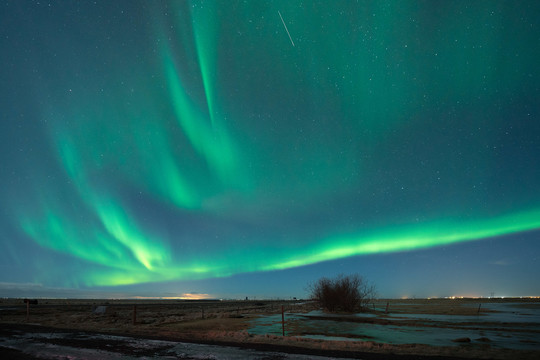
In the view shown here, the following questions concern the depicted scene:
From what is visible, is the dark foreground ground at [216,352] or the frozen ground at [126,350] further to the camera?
the dark foreground ground at [216,352]

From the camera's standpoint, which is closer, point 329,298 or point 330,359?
point 330,359

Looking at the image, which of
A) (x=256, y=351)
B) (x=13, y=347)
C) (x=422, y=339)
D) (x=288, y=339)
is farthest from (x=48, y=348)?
(x=422, y=339)

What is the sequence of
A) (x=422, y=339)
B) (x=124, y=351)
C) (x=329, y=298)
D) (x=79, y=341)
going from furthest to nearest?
(x=329, y=298) < (x=422, y=339) < (x=79, y=341) < (x=124, y=351)

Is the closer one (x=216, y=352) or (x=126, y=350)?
(x=216, y=352)

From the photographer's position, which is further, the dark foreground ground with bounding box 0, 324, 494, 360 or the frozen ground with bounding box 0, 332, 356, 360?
the dark foreground ground with bounding box 0, 324, 494, 360

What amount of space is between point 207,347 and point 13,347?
9.71 meters

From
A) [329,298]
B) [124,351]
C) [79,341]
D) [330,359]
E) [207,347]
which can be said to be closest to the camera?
[330,359]

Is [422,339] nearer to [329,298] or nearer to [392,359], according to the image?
[392,359]

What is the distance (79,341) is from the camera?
61.4ft

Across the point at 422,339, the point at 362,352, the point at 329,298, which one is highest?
the point at 362,352

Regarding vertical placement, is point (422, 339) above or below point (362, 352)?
below

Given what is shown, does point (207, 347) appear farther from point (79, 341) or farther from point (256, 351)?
point (79, 341)

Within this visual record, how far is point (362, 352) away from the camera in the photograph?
15.4 meters

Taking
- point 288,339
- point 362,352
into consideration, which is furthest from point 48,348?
point 362,352
